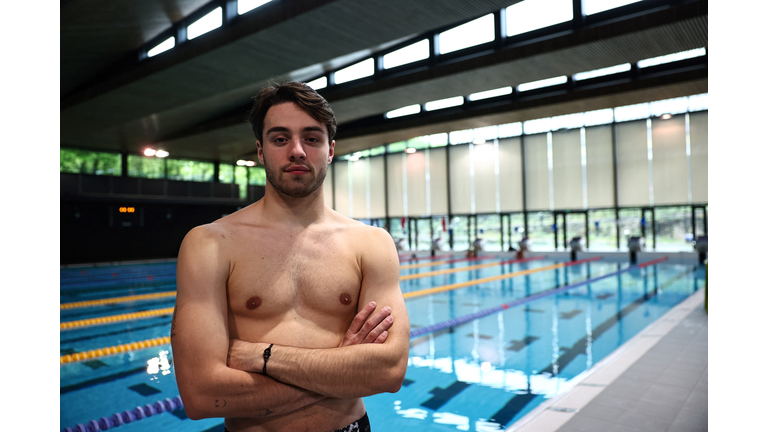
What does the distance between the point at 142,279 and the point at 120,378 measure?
8.55 meters

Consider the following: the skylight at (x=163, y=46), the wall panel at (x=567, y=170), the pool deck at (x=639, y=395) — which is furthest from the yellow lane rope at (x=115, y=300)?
the wall panel at (x=567, y=170)

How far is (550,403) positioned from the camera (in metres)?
3.14

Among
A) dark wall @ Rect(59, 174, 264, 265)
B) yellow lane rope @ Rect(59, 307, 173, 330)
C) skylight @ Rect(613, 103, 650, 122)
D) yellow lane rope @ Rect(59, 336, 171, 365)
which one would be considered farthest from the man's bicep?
skylight @ Rect(613, 103, 650, 122)

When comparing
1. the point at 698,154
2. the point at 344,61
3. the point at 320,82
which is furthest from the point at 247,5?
the point at 698,154

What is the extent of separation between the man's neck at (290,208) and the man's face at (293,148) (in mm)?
82

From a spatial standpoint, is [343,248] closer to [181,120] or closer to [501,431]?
[501,431]

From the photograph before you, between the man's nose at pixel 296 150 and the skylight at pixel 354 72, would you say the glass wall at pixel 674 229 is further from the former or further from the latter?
the man's nose at pixel 296 150

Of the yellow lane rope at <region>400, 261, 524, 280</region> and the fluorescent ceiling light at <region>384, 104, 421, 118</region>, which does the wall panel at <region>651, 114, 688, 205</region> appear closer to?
the yellow lane rope at <region>400, 261, 524, 280</region>

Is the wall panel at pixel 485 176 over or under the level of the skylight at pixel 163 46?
under

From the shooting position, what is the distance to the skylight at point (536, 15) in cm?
859

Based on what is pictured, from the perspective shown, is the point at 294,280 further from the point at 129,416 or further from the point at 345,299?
the point at 129,416

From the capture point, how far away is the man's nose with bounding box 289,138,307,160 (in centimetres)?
123
